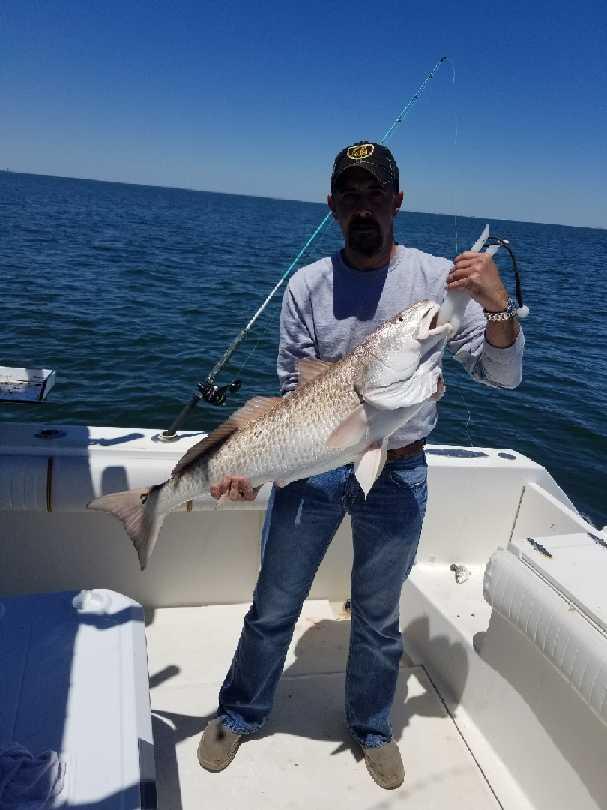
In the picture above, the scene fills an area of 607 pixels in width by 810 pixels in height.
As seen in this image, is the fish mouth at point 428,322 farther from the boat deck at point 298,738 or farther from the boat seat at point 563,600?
the boat deck at point 298,738

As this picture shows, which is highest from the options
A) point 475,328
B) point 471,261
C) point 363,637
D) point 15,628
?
point 471,261

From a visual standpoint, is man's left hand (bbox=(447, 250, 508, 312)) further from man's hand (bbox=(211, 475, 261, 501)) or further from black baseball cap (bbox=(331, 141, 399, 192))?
man's hand (bbox=(211, 475, 261, 501))

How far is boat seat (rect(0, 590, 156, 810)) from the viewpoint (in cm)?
199

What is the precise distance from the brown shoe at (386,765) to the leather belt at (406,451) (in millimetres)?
1688

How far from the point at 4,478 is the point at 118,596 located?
1358 mm

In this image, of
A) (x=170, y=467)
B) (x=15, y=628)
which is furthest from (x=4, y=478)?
(x=15, y=628)

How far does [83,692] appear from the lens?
228cm

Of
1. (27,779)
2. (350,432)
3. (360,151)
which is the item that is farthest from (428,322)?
(27,779)

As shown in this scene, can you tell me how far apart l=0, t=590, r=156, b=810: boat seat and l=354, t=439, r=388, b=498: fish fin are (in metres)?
1.18

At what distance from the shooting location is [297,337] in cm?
296

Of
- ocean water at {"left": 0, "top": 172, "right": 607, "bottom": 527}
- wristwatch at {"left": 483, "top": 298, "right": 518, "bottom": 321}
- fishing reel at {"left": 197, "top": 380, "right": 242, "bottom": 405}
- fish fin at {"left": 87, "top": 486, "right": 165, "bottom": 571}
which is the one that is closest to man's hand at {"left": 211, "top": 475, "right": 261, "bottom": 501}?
fish fin at {"left": 87, "top": 486, "right": 165, "bottom": 571}

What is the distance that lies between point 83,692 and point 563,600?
2.16 m

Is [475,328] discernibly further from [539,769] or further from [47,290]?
[47,290]

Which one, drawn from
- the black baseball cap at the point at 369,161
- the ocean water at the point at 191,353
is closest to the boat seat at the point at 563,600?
the black baseball cap at the point at 369,161
